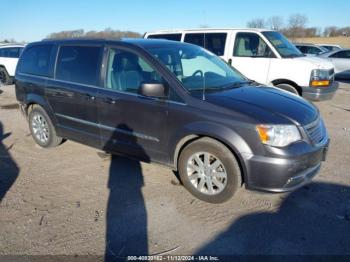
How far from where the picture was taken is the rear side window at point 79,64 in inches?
178

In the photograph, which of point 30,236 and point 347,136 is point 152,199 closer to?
point 30,236

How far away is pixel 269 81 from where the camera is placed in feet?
26.2

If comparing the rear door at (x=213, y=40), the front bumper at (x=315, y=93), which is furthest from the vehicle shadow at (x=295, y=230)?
the rear door at (x=213, y=40)

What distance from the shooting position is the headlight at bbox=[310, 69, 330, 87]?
7461 millimetres

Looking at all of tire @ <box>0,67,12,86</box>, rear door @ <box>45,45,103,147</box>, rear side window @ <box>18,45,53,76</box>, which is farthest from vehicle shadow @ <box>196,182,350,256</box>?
tire @ <box>0,67,12,86</box>

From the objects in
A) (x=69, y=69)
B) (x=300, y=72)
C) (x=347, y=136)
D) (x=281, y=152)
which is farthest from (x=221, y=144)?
(x=300, y=72)

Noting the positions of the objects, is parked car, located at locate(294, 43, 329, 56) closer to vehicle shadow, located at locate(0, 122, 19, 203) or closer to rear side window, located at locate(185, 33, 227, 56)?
rear side window, located at locate(185, 33, 227, 56)

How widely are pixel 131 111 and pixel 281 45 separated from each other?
5.45 meters

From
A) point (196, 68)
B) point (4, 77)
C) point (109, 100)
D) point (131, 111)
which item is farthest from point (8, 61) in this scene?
point (196, 68)

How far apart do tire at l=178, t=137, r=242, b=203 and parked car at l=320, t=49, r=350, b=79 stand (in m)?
13.4

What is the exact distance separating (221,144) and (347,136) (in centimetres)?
386

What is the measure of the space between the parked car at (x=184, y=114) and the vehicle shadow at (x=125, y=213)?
1.14 ft

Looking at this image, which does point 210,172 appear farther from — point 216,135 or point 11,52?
point 11,52

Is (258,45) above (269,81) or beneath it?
above
